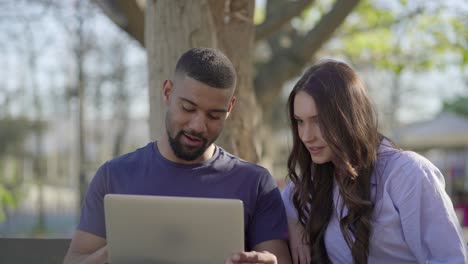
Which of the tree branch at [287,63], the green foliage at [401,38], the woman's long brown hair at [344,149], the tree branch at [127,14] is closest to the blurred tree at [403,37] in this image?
the green foliage at [401,38]

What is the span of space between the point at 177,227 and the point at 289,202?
0.85m

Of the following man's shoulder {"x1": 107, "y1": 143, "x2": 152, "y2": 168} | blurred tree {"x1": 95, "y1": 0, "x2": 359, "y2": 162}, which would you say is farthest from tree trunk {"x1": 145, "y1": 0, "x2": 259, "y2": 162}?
man's shoulder {"x1": 107, "y1": 143, "x2": 152, "y2": 168}

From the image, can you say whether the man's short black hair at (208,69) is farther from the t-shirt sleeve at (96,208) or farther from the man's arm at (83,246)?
the man's arm at (83,246)

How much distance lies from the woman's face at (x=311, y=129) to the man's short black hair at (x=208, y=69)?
30 centimetres

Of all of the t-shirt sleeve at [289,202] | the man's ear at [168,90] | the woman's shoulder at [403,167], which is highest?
the man's ear at [168,90]

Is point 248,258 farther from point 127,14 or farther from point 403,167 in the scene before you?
point 127,14

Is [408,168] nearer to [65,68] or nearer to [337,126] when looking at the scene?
[337,126]

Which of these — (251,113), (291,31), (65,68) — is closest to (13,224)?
(65,68)

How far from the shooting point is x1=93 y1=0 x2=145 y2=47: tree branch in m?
4.98

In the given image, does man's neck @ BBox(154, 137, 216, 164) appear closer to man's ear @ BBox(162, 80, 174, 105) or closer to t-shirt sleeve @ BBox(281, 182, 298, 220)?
man's ear @ BBox(162, 80, 174, 105)

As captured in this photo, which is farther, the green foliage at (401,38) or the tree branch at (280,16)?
the green foliage at (401,38)

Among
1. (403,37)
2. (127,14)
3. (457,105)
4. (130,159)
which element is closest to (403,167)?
(130,159)

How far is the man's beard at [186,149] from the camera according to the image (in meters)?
2.88

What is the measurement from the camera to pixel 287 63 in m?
7.82
